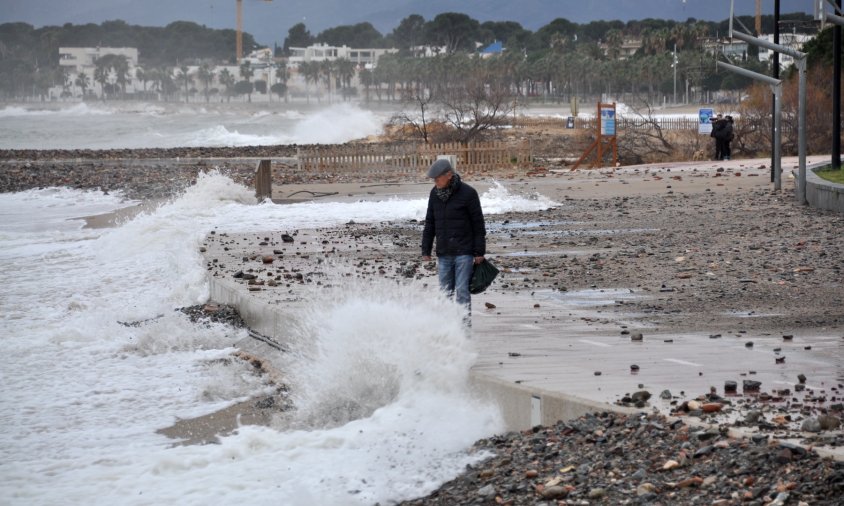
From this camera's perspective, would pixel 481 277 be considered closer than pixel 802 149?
Yes

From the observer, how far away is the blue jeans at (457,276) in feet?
37.4

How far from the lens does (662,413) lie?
8.12m

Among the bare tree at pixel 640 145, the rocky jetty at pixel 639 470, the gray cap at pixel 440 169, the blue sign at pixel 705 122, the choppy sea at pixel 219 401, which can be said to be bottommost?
the choppy sea at pixel 219 401

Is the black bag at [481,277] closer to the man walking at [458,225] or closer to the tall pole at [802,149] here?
the man walking at [458,225]

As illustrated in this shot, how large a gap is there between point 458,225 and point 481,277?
0.53 m

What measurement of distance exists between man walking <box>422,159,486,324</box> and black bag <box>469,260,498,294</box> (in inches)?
2.5

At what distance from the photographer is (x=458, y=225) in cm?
1130

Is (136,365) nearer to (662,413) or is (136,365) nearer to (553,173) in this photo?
(662,413)

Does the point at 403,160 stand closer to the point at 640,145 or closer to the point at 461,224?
the point at 640,145

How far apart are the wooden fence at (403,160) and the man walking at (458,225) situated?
3043 cm

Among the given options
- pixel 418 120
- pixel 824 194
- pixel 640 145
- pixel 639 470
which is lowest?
pixel 639 470

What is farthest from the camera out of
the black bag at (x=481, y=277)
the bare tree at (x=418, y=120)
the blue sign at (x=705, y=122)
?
the bare tree at (x=418, y=120)

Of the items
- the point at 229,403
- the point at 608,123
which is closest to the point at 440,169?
the point at 229,403

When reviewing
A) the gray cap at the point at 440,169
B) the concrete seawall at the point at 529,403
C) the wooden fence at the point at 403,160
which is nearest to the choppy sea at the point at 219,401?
the concrete seawall at the point at 529,403
